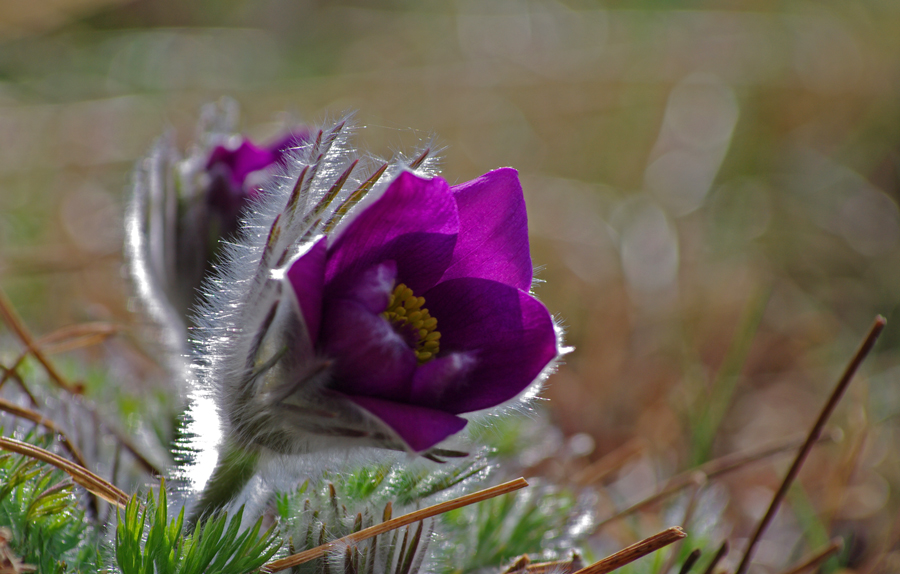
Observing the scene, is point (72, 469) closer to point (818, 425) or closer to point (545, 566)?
point (545, 566)

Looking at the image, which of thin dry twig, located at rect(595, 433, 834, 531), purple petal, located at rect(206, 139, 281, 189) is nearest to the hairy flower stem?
purple petal, located at rect(206, 139, 281, 189)

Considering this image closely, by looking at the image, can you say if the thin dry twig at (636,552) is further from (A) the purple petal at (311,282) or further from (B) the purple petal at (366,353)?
(A) the purple petal at (311,282)

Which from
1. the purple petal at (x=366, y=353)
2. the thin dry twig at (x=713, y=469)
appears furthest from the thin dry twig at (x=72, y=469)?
the thin dry twig at (x=713, y=469)

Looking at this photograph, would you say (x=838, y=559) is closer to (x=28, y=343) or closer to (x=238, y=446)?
(x=238, y=446)

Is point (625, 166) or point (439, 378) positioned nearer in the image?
point (439, 378)

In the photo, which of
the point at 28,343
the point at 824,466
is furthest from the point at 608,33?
the point at 28,343

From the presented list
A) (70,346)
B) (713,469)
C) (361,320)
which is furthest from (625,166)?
(361,320)

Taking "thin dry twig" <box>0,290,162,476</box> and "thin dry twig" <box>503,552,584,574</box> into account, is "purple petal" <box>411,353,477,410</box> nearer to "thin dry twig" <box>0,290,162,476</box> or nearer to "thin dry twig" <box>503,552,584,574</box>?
"thin dry twig" <box>503,552,584,574</box>
